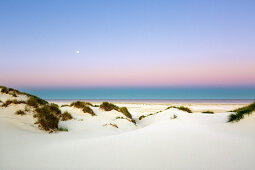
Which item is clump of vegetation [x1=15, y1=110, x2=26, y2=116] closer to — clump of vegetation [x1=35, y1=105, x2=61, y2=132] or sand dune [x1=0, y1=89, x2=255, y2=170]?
clump of vegetation [x1=35, y1=105, x2=61, y2=132]

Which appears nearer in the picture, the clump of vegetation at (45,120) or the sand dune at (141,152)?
the sand dune at (141,152)

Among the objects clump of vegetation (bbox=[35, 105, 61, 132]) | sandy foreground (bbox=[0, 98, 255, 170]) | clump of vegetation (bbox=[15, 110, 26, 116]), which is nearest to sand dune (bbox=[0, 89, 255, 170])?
sandy foreground (bbox=[0, 98, 255, 170])

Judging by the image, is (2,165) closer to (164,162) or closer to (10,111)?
(164,162)

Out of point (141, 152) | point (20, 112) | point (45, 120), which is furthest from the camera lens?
point (20, 112)

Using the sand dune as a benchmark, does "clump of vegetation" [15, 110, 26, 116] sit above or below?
above

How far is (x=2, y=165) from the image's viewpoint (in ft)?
10.4

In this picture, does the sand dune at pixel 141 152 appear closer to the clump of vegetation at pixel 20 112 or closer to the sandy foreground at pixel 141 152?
the sandy foreground at pixel 141 152

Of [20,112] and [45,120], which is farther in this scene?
[20,112]

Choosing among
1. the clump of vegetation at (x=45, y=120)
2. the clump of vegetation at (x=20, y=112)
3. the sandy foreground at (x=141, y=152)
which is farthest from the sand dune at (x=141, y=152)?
the clump of vegetation at (x=20, y=112)

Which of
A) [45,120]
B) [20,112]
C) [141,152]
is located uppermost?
[20,112]

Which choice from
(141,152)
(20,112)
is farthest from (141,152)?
(20,112)

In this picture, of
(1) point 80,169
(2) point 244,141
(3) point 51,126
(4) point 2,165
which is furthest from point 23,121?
(2) point 244,141

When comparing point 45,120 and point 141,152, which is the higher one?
point 45,120

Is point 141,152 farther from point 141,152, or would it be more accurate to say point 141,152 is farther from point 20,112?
point 20,112
